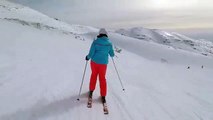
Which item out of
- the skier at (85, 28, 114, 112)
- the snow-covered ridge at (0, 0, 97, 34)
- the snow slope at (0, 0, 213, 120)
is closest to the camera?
the snow slope at (0, 0, 213, 120)

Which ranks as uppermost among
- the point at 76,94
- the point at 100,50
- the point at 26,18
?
the point at 26,18

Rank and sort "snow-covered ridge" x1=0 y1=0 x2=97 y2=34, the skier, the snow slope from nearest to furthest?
the snow slope → the skier → "snow-covered ridge" x1=0 y1=0 x2=97 y2=34

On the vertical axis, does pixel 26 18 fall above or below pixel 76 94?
above

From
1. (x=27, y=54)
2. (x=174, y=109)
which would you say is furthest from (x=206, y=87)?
(x=27, y=54)

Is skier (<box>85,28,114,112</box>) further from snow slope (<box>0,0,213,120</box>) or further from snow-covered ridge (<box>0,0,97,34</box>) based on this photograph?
snow-covered ridge (<box>0,0,97,34</box>)

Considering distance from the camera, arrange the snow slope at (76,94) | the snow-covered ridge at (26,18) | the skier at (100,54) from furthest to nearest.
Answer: the snow-covered ridge at (26,18)
the skier at (100,54)
the snow slope at (76,94)

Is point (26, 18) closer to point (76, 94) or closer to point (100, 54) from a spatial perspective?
point (76, 94)

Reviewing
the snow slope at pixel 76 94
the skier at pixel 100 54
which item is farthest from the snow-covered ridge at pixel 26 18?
the skier at pixel 100 54

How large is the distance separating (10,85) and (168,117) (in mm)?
5093

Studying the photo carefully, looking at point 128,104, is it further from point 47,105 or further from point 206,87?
point 206,87

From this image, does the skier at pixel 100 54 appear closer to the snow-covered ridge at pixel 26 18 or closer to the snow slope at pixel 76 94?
the snow slope at pixel 76 94

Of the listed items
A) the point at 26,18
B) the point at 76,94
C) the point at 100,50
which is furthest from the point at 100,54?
the point at 26,18

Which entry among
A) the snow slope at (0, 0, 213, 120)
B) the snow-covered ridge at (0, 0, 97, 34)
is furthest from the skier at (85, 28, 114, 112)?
the snow-covered ridge at (0, 0, 97, 34)

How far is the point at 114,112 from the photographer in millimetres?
8242
